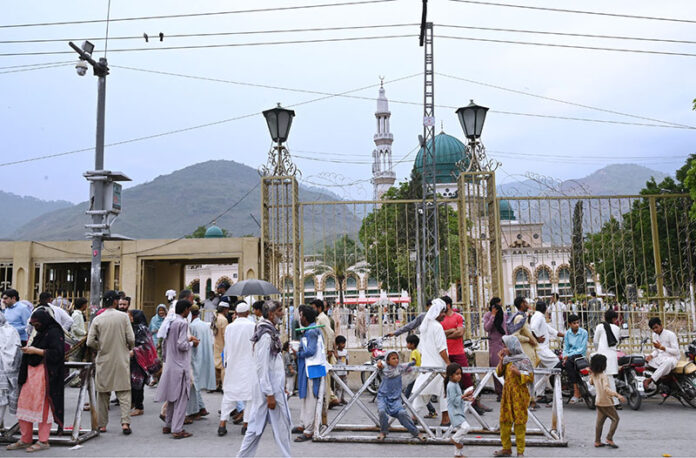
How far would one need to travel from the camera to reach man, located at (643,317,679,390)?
8383mm

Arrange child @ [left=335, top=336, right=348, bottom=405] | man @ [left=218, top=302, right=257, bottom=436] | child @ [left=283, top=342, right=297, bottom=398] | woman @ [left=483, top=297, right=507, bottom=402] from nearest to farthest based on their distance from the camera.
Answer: man @ [left=218, top=302, right=257, bottom=436] → woman @ [left=483, top=297, right=507, bottom=402] → child @ [left=335, top=336, right=348, bottom=405] → child @ [left=283, top=342, right=297, bottom=398]

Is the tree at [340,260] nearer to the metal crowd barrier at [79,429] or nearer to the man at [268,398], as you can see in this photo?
the metal crowd barrier at [79,429]

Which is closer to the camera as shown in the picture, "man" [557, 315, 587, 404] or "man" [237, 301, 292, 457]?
"man" [237, 301, 292, 457]

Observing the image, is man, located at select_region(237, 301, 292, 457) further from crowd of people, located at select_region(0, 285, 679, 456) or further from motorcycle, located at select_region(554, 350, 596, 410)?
motorcycle, located at select_region(554, 350, 596, 410)

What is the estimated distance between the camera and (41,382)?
6195mm

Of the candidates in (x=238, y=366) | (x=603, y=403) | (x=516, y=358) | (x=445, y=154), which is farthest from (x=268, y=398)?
(x=445, y=154)

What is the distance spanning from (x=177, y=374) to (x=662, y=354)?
683 centimetres

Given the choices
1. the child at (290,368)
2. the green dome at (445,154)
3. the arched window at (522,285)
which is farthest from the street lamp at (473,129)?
the green dome at (445,154)

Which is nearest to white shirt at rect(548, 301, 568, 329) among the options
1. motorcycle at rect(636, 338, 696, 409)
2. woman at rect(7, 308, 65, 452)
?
motorcycle at rect(636, 338, 696, 409)

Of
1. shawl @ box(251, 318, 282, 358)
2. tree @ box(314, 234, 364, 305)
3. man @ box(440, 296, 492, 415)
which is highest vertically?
tree @ box(314, 234, 364, 305)

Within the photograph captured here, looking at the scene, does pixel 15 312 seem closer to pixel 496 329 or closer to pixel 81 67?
pixel 81 67

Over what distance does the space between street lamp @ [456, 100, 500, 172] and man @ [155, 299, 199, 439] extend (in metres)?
6.20

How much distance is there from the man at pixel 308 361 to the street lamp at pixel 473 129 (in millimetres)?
5544

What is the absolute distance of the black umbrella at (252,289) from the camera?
31.3ft
